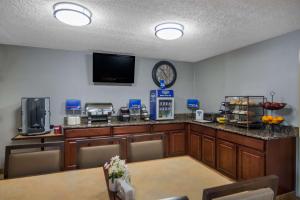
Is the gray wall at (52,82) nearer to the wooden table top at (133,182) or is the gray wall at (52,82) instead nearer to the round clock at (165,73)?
the round clock at (165,73)

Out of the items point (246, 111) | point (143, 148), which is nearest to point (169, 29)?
point (143, 148)

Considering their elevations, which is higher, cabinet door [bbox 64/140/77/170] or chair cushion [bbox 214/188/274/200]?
chair cushion [bbox 214/188/274/200]

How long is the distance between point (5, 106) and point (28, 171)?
7.39ft

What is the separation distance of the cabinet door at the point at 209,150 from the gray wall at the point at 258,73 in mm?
972

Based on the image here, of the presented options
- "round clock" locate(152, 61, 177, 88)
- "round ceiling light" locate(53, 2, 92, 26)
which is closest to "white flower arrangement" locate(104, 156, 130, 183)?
"round ceiling light" locate(53, 2, 92, 26)

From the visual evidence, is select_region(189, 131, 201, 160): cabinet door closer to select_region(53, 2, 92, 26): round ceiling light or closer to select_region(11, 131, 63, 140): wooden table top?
select_region(11, 131, 63, 140): wooden table top

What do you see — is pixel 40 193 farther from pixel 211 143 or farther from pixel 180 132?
pixel 180 132

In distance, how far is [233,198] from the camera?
2.66 feet

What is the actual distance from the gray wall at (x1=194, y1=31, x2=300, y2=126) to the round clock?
757 millimetres

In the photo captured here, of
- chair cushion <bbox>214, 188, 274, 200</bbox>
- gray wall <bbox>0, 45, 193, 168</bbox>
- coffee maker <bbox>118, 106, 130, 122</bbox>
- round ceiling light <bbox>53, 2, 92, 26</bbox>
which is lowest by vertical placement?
chair cushion <bbox>214, 188, 274, 200</bbox>

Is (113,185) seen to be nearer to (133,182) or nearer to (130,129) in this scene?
(133,182)

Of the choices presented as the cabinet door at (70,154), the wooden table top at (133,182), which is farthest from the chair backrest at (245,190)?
the cabinet door at (70,154)

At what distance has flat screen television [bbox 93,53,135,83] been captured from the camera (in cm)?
364

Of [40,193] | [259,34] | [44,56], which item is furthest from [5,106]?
[259,34]
